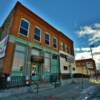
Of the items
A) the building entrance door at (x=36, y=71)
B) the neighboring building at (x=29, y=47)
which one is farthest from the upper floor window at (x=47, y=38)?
the building entrance door at (x=36, y=71)

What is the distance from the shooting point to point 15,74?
1517cm

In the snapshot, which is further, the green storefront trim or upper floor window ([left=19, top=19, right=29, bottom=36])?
upper floor window ([left=19, top=19, right=29, bottom=36])

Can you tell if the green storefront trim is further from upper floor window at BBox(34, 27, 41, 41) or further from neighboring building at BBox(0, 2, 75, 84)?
upper floor window at BBox(34, 27, 41, 41)

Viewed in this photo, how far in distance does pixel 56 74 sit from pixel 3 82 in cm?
1053

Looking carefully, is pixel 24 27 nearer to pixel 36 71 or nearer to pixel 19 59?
pixel 19 59

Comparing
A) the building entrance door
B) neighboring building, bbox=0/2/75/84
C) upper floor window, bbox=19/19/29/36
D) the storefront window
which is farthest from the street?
upper floor window, bbox=19/19/29/36

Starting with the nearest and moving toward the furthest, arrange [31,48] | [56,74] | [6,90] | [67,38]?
[6,90], [31,48], [56,74], [67,38]

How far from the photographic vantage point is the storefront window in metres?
15.5

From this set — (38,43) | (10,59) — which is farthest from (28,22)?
(10,59)

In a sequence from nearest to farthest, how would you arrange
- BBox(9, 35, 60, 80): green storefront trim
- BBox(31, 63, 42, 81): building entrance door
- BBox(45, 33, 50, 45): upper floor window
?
BBox(9, 35, 60, 80): green storefront trim, BBox(31, 63, 42, 81): building entrance door, BBox(45, 33, 50, 45): upper floor window

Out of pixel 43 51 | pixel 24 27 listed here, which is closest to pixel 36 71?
pixel 43 51

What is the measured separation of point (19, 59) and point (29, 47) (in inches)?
88.2

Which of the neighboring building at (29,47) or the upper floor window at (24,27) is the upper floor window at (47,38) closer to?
the neighboring building at (29,47)

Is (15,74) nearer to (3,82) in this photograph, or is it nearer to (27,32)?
(3,82)
